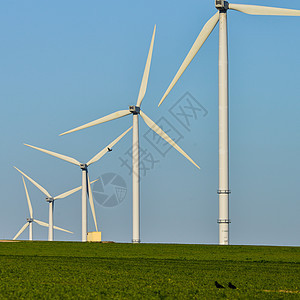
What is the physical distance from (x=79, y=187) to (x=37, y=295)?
8425cm

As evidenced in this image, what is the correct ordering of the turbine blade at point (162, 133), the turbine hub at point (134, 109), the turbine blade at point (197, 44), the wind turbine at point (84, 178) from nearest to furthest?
the turbine blade at point (197, 44) < the turbine blade at point (162, 133) < the turbine hub at point (134, 109) < the wind turbine at point (84, 178)

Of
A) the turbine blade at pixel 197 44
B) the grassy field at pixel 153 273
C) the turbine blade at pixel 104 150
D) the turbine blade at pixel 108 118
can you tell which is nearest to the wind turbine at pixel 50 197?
the turbine blade at pixel 104 150

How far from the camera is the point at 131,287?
38125mm

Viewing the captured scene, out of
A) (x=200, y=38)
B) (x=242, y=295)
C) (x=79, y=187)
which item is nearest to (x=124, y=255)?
(x=200, y=38)

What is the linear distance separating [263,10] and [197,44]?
25.4ft

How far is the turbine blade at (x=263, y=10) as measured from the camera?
65713 millimetres

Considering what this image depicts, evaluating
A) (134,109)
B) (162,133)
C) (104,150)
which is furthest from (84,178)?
(162,133)

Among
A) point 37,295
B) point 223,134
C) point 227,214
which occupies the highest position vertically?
point 223,134

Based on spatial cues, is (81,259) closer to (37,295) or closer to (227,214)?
(227,214)

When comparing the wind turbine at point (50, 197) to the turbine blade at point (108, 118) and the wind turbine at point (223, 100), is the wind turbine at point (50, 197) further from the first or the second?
the wind turbine at point (223, 100)

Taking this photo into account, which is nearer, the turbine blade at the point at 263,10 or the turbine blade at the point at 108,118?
the turbine blade at the point at 263,10

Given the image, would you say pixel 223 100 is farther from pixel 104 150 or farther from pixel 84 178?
pixel 84 178

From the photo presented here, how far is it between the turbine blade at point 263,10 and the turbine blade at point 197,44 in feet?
8.03

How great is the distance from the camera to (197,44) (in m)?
72.3
